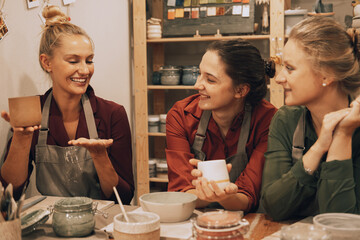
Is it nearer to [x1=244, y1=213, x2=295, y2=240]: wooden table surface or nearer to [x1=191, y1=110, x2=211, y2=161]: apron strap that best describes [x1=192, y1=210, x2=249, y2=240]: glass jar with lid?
[x1=244, y1=213, x2=295, y2=240]: wooden table surface

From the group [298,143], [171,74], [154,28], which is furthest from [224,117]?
[154,28]

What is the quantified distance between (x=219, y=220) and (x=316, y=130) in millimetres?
769

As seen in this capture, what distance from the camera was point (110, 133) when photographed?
217 centimetres

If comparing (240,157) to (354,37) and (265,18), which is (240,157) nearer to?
(354,37)

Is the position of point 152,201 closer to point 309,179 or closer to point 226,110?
point 309,179

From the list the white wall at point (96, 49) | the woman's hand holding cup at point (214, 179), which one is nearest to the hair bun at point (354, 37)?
the woman's hand holding cup at point (214, 179)

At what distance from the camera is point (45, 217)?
4.31 feet

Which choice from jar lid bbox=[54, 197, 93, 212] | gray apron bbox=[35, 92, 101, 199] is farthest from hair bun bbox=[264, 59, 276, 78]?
jar lid bbox=[54, 197, 93, 212]

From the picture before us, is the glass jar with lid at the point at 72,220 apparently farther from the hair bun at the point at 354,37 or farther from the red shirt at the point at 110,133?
the hair bun at the point at 354,37

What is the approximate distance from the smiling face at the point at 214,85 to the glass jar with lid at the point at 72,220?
838mm

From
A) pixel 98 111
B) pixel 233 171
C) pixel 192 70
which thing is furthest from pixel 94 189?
pixel 192 70

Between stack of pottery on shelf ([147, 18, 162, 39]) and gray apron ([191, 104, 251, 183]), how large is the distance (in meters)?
1.84

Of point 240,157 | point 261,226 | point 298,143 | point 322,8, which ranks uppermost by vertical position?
point 322,8

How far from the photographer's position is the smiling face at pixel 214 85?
1915 millimetres
